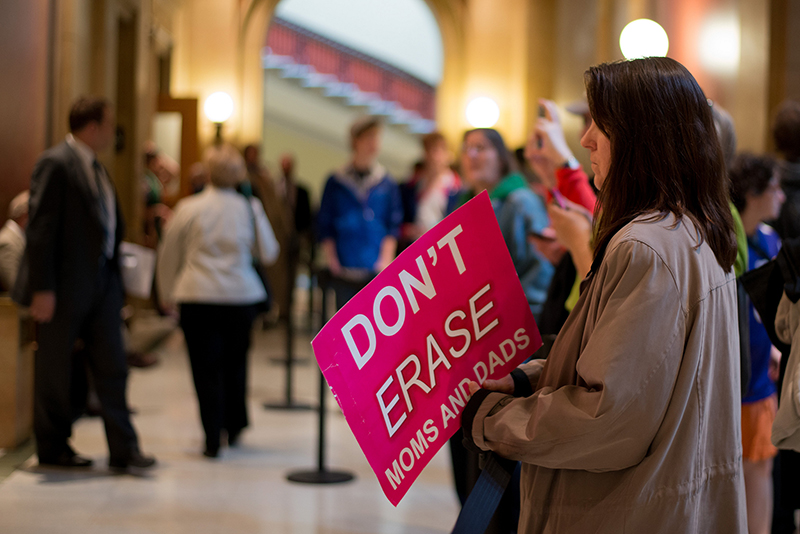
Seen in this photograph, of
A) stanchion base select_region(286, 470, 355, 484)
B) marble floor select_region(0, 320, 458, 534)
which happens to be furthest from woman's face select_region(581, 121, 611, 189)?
stanchion base select_region(286, 470, 355, 484)

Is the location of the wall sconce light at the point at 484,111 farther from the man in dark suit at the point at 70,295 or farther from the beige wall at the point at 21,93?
the man in dark suit at the point at 70,295

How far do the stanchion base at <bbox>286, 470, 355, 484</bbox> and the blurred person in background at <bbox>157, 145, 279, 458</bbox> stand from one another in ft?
2.05

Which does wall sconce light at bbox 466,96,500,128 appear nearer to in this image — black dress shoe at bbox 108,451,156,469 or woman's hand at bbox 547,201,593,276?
black dress shoe at bbox 108,451,156,469

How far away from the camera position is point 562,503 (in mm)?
1418

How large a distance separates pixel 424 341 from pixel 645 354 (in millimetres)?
431

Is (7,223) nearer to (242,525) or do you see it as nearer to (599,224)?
(242,525)

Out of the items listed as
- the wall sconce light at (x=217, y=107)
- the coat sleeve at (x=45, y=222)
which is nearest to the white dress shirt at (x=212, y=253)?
the coat sleeve at (x=45, y=222)

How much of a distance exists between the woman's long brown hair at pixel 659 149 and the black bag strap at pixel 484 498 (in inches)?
15.8

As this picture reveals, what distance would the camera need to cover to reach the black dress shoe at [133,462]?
424cm

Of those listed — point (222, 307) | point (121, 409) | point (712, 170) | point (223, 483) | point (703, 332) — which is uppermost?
point (712, 170)

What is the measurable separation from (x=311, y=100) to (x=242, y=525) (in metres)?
16.3

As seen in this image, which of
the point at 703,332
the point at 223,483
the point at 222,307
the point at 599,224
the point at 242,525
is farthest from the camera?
the point at 222,307

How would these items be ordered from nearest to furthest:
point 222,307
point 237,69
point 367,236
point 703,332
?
point 703,332 < point 222,307 < point 367,236 < point 237,69

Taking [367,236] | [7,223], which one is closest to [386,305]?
[7,223]
